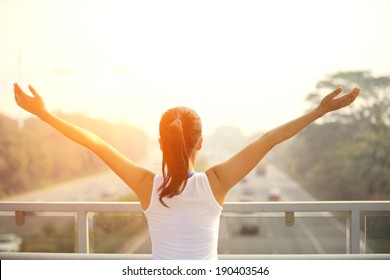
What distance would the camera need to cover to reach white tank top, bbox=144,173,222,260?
1.66 metres

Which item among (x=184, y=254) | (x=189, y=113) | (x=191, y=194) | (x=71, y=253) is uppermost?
(x=189, y=113)

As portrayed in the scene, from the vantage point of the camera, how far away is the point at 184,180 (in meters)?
1.67

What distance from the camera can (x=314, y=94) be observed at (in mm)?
32969

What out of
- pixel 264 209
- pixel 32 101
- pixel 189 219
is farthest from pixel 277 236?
pixel 32 101

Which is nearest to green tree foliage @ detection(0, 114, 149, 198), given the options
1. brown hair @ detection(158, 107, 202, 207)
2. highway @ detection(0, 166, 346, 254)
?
highway @ detection(0, 166, 346, 254)

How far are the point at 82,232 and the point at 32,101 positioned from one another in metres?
1.85

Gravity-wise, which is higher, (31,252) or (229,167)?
(229,167)

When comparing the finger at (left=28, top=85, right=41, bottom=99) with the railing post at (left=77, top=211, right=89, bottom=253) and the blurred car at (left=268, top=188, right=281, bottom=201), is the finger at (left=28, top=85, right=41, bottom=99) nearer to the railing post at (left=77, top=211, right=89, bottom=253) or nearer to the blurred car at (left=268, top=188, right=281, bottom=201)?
the railing post at (left=77, top=211, right=89, bottom=253)

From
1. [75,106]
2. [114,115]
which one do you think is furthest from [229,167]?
[114,115]

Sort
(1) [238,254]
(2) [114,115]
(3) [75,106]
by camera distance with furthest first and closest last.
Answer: (2) [114,115]
(3) [75,106]
(1) [238,254]

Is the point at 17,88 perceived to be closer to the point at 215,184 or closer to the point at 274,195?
the point at 215,184

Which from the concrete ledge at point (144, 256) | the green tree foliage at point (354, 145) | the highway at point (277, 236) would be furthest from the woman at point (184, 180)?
the green tree foliage at point (354, 145)
